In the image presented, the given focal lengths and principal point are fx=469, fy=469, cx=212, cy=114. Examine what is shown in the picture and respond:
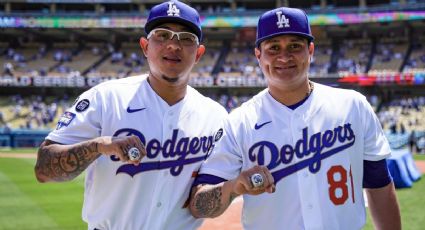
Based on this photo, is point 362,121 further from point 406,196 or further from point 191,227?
point 406,196

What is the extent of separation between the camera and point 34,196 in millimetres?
10500

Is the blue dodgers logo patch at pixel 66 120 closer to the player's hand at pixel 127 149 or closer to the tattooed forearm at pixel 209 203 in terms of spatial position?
the player's hand at pixel 127 149

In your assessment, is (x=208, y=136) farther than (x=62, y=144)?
Yes

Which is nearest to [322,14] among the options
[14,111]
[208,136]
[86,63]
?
[86,63]

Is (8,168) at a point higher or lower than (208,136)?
lower

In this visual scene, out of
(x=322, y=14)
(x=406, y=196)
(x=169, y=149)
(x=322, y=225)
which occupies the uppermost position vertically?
(x=322, y=14)

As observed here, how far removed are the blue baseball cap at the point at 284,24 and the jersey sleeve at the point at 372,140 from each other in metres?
0.54

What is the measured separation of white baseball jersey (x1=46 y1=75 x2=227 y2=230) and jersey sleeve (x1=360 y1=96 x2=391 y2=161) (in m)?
0.83

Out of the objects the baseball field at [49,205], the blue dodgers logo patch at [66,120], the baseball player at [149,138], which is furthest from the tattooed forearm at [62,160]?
the baseball field at [49,205]

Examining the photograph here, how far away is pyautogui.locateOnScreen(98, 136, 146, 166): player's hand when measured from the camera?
2.36 m

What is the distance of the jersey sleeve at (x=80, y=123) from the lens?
2.69m

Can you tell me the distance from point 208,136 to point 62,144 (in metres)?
0.88

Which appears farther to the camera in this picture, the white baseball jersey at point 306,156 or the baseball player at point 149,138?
the baseball player at point 149,138

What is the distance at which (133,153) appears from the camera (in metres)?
2.35
